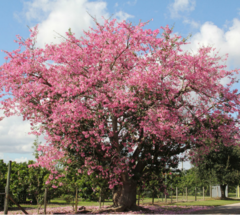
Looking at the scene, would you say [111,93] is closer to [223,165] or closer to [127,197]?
[127,197]

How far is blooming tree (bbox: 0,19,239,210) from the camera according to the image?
47.4ft

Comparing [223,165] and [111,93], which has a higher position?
[111,93]

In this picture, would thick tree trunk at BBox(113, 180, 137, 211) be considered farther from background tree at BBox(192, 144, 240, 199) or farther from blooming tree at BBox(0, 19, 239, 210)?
background tree at BBox(192, 144, 240, 199)

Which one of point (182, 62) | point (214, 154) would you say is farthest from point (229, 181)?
point (182, 62)

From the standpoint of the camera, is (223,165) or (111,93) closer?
(111,93)

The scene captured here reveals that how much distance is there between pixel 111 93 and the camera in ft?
47.1

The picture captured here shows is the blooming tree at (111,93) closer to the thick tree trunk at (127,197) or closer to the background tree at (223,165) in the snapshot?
the thick tree trunk at (127,197)

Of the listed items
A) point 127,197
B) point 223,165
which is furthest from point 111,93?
point 223,165

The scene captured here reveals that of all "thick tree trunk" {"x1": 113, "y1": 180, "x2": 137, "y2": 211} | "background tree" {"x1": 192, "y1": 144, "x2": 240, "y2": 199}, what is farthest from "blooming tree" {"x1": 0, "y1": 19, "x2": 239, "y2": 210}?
"background tree" {"x1": 192, "y1": 144, "x2": 240, "y2": 199}

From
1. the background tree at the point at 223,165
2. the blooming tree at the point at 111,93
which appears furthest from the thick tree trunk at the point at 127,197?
the background tree at the point at 223,165

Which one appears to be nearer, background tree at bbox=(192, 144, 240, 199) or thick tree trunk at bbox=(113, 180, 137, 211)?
thick tree trunk at bbox=(113, 180, 137, 211)

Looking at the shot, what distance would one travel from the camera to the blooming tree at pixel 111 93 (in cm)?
1446

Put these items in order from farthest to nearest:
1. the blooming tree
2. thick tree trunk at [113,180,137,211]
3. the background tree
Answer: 1. the background tree
2. thick tree trunk at [113,180,137,211]
3. the blooming tree

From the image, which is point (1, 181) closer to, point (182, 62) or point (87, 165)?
point (87, 165)
